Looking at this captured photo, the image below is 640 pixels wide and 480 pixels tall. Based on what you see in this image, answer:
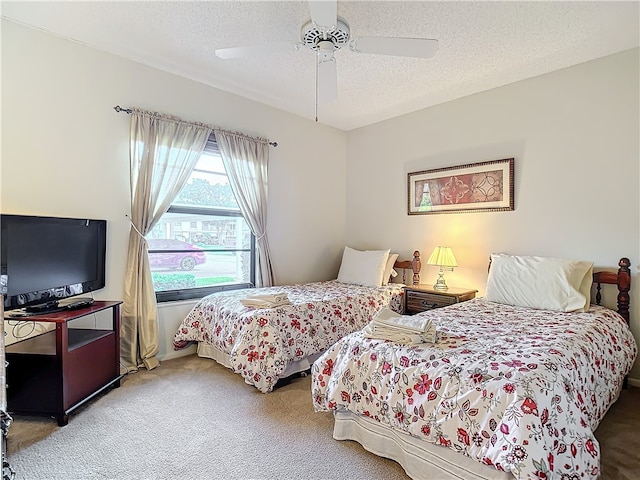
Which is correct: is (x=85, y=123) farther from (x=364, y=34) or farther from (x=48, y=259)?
(x=364, y=34)

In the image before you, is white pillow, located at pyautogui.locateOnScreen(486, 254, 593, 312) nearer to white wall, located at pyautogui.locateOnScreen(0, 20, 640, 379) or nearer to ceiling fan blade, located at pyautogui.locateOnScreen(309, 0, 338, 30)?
white wall, located at pyautogui.locateOnScreen(0, 20, 640, 379)

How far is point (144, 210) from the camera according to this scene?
318 cm

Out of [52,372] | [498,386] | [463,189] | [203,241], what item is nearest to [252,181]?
[203,241]

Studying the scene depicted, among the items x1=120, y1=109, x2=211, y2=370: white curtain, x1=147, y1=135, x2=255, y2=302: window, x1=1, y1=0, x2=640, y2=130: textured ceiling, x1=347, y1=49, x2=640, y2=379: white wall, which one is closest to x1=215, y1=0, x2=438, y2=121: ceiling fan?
x1=1, y1=0, x2=640, y2=130: textured ceiling

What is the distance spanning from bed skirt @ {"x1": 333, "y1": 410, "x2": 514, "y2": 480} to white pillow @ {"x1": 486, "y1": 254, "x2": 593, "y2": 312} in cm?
169

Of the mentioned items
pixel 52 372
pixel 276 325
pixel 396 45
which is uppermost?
pixel 396 45

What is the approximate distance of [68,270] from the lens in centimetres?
261

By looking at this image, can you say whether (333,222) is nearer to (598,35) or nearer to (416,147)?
(416,147)

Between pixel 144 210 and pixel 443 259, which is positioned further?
pixel 443 259

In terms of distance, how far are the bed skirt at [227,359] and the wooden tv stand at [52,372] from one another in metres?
1.00

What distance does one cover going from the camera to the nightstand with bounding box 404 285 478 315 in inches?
137

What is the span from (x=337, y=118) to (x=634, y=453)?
4.10 metres

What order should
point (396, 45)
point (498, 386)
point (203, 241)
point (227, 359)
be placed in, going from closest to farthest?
point (498, 386), point (396, 45), point (227, 359), point (203, 241)

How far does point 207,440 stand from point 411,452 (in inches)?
45.6
